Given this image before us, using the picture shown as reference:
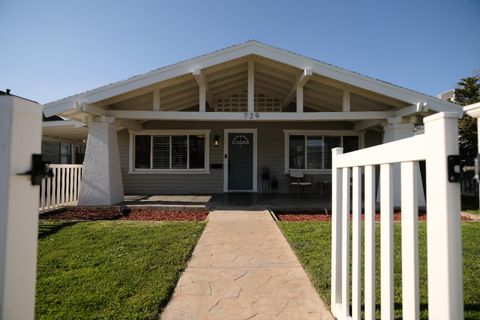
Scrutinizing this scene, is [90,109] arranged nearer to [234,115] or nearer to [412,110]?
[234,115]

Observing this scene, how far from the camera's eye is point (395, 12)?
9820mm

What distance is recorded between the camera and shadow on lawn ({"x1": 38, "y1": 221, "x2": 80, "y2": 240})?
17.8 feet

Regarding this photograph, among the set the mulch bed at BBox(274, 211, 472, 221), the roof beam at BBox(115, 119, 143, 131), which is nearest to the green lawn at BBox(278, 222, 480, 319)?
the mulch bed at BBox(274, 211, 472, 221)

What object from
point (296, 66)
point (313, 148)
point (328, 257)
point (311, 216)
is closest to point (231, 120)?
point (296, 66)

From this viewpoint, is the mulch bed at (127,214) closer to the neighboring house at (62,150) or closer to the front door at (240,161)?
the front door at (240,161)

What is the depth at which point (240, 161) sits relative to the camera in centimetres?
1200

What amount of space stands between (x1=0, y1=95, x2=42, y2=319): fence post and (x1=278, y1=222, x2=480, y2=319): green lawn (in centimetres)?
247

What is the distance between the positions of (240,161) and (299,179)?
2.49 meters

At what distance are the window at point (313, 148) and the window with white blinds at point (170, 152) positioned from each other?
3.65 meters

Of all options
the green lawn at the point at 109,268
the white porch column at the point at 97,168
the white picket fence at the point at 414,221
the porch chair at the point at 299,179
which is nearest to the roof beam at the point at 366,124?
the porch chair at the point at 299,179

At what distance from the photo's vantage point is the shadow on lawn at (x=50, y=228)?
5.43 m

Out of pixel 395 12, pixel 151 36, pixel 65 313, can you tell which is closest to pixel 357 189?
pixel 65 313

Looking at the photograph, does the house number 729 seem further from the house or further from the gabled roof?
the gabled roof

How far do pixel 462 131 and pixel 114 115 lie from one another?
523 inches
